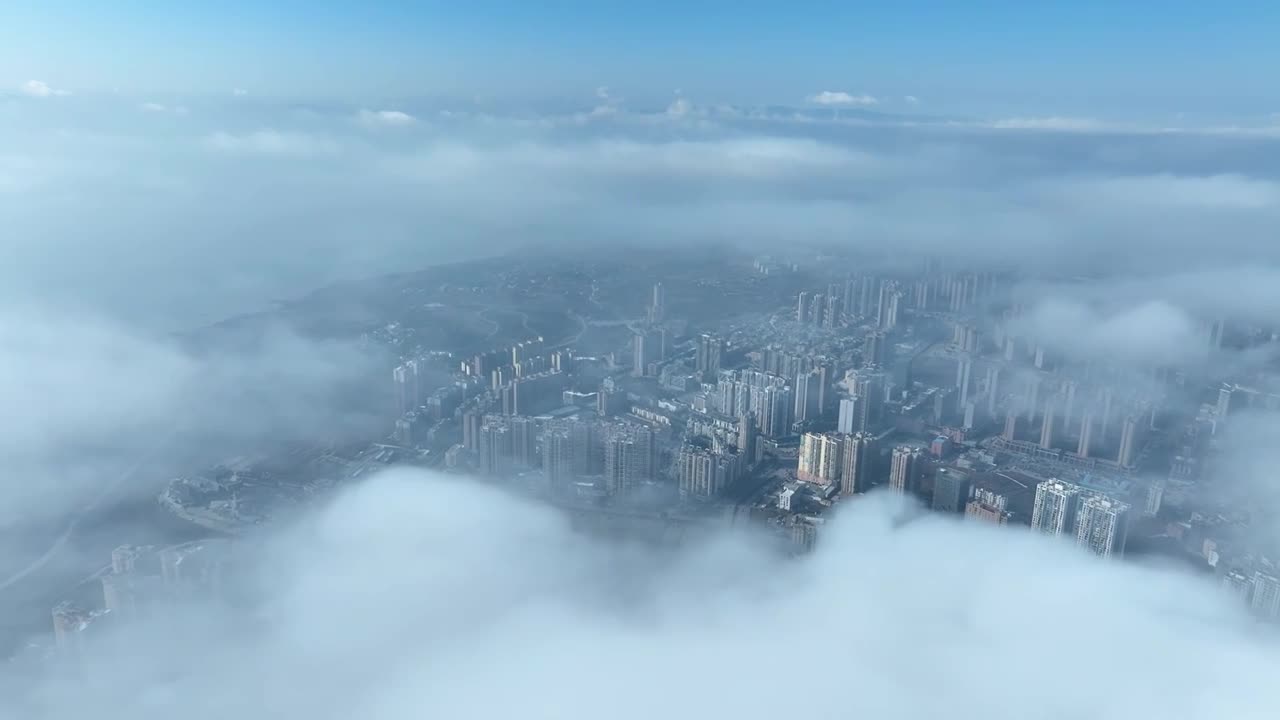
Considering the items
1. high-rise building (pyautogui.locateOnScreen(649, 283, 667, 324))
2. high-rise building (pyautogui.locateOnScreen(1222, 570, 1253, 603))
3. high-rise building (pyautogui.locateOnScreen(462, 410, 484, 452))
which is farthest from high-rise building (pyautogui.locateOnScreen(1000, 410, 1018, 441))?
high-rise building (pyautogui.locateOnScreen(462, 410, 484, 452))

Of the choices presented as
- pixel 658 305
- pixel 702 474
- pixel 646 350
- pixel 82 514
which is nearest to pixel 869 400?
pixel 702 474

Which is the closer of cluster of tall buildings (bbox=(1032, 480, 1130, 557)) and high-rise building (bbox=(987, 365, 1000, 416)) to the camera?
cluster of tall buildings (bbox=(1032, 480, 1130, 557))

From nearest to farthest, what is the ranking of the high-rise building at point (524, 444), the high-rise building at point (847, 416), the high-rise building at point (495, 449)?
the high-rise building at point (495, 449)
the high-rise building at point (524, 444)
the high-rise building at point (847, 416)

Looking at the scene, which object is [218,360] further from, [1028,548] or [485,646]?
[1028,548]

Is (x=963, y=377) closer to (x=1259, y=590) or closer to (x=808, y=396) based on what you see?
(x=808, y=396)

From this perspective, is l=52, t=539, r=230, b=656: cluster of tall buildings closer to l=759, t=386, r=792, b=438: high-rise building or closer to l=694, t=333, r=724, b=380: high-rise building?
l=759, t=386, r=792, b=438: high-rise building

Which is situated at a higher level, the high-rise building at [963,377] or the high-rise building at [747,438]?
the high-rise building at [963,377]

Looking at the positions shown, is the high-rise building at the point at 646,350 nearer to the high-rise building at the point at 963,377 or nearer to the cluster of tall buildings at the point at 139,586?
the high-rise building at the point at 963,377

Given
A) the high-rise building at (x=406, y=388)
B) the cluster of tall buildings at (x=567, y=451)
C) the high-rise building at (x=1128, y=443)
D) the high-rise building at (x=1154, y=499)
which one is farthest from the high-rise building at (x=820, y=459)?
the high-rise building at (x=406, y=388)
